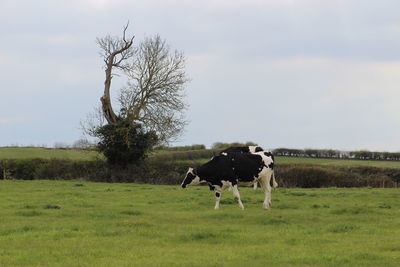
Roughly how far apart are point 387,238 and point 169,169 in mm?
33552

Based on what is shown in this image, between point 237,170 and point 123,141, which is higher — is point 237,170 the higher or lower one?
the lower one

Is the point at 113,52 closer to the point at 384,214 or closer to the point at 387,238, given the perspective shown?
the point at 384,214

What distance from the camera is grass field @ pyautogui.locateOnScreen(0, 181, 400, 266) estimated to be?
13.5 metres

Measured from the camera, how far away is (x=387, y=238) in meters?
16.6

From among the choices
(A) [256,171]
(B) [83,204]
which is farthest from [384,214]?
(B) [83,204]

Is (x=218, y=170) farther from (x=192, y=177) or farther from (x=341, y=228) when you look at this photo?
(x=341, y=228)

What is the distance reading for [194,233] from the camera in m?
16.7

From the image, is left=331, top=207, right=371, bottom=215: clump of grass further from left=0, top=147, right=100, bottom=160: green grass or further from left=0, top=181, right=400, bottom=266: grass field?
left=0, top=147, right=100, bottom=160: green grass

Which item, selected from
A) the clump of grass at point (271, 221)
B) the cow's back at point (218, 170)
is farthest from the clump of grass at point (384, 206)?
the clump of grass at point (271, 221)

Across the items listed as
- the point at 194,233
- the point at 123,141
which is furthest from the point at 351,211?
the point at 123,141

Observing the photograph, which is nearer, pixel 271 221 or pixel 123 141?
pixel 271 221

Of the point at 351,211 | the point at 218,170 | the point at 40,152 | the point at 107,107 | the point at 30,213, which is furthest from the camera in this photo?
the point at 40,152

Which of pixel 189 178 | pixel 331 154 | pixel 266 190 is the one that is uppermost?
pixel 331 154

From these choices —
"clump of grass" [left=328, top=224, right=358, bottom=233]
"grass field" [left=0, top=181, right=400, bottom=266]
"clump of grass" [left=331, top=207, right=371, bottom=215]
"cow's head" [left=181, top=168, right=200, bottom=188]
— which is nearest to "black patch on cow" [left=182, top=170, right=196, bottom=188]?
"cow's head" [left=181, top=168, right=200, bottom=188]
